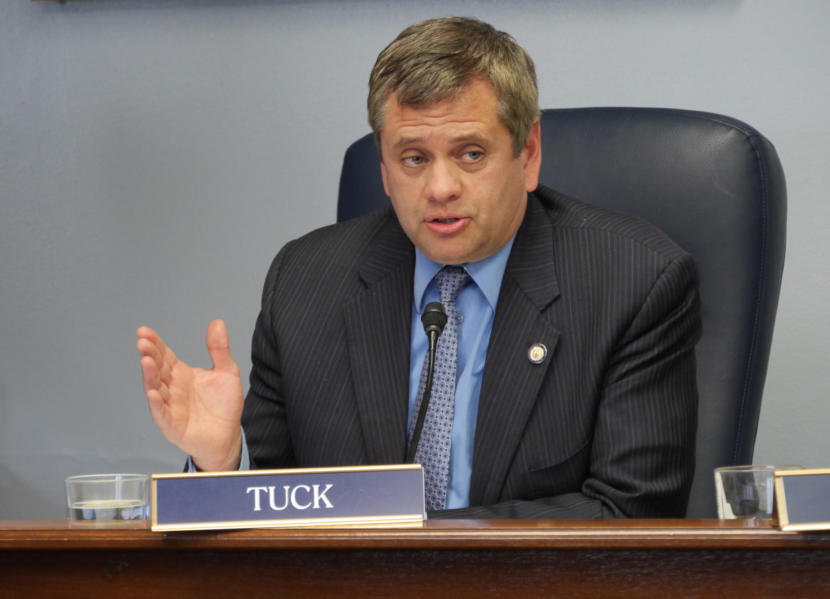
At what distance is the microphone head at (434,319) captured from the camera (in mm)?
1414

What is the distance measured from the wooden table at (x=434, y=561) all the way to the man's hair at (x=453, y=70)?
2.66 feet

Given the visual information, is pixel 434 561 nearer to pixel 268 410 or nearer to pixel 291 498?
pixel 291 498

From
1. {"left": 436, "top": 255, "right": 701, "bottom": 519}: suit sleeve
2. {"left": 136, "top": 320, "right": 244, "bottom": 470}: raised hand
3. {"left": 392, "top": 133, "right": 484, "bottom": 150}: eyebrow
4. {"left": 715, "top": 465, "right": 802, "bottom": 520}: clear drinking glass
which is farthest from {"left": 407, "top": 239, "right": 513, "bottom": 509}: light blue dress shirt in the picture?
{"left": 715, "top": 465, "right": 802, "bottom": 520}: clear drinking glass

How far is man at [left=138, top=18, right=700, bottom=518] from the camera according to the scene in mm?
1621

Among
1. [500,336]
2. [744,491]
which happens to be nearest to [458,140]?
[500,336]

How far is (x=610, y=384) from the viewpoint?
1.65 meters

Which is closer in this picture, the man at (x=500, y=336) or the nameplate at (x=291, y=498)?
the nameplate at (x=291, y=498)

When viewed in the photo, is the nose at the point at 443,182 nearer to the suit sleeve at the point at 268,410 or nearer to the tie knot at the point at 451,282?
the tie knot at the point at 451,282

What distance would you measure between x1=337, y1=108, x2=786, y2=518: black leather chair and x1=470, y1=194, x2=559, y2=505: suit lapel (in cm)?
26

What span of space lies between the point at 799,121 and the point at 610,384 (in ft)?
3.37

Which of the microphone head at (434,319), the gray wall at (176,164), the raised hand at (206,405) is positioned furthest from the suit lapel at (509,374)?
the gray wall at (176,164)

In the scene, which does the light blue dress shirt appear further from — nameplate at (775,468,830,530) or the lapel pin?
nameplate at (775,468,830,530)

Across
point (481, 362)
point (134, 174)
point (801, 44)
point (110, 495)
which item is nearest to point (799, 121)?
point (801, 44)

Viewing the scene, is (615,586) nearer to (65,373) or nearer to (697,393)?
(697,393)
